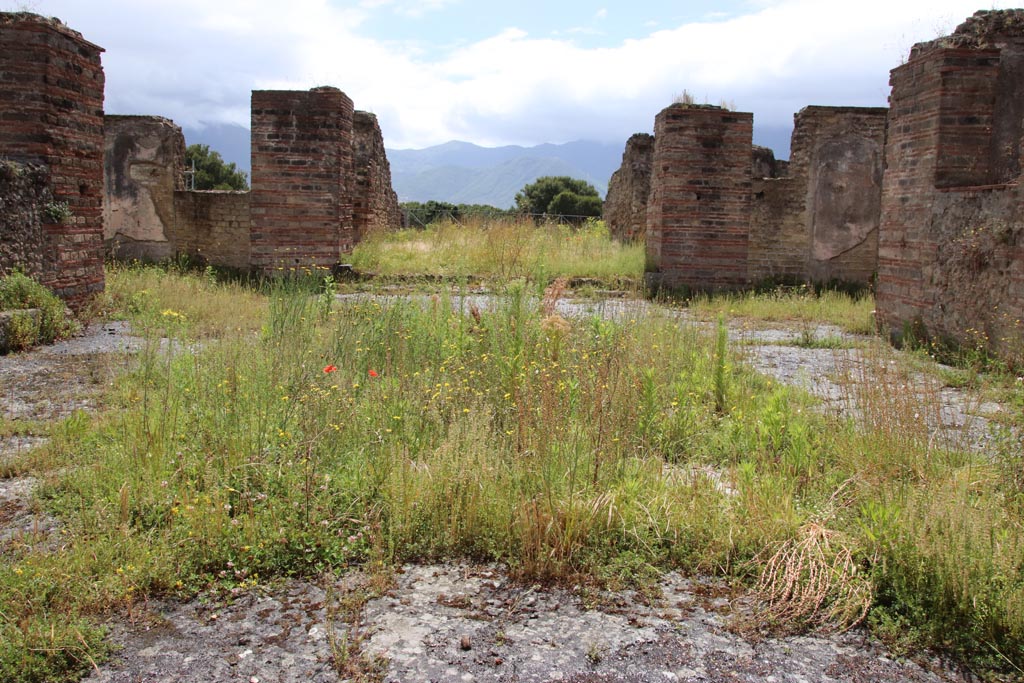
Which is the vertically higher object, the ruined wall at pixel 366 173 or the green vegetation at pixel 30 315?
the ruined wall at pixel 366 173

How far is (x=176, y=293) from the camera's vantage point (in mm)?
10023

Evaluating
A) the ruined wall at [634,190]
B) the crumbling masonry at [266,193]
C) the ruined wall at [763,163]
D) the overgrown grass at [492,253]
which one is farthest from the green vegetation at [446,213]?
the ruined wall at [763,163]

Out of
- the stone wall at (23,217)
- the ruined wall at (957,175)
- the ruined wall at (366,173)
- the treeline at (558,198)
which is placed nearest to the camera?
the ruined wall at (957,175)

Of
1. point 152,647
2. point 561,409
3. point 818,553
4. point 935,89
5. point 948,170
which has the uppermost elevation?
point 935,89

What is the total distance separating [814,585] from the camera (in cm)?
314

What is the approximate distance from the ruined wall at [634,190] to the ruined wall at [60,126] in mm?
10370

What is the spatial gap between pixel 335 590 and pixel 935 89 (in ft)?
25.4

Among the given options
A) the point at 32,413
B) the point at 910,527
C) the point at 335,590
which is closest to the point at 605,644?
the point at 335,590

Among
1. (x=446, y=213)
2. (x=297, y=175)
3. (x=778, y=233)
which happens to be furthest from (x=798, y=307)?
(x=446, y=213)

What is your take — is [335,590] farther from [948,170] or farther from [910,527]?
[948,170]

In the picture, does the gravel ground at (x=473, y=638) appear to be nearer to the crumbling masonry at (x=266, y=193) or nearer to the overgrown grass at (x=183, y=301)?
the overgrown grass at (x=183, y=301)

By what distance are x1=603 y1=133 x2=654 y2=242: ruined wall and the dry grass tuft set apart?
13.6 meters

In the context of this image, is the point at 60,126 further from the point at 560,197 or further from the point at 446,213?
the point at 560,197

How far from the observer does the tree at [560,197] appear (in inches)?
1790
